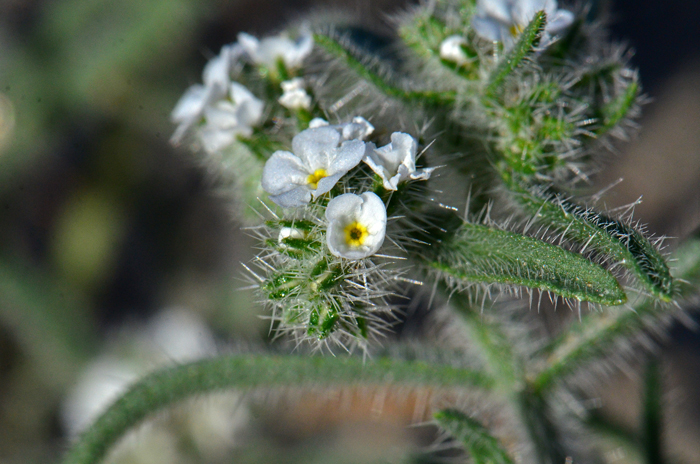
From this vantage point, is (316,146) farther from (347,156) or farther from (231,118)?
(231,118)

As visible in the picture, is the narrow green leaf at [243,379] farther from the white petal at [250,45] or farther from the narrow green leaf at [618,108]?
the white petal at [250,45]

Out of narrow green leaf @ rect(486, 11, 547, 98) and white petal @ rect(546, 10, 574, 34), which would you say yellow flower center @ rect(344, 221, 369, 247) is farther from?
white petal @ rect(546, 10, 574, 34)

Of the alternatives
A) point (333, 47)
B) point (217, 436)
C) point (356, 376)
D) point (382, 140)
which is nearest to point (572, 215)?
point (382, 140)

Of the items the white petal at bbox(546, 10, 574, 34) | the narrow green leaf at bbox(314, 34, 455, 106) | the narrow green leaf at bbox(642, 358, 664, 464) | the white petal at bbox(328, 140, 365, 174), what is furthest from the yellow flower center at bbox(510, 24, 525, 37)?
the narrow green leaf at bbox(642, 358, 664, 464)

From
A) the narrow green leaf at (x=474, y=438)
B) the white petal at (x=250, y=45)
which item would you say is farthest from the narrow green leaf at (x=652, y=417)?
the white petal at (x=250, y=45)

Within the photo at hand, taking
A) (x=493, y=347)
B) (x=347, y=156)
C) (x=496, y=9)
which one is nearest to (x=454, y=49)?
(x=496, y=9)

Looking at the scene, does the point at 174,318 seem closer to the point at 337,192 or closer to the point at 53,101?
the point at 53,101
